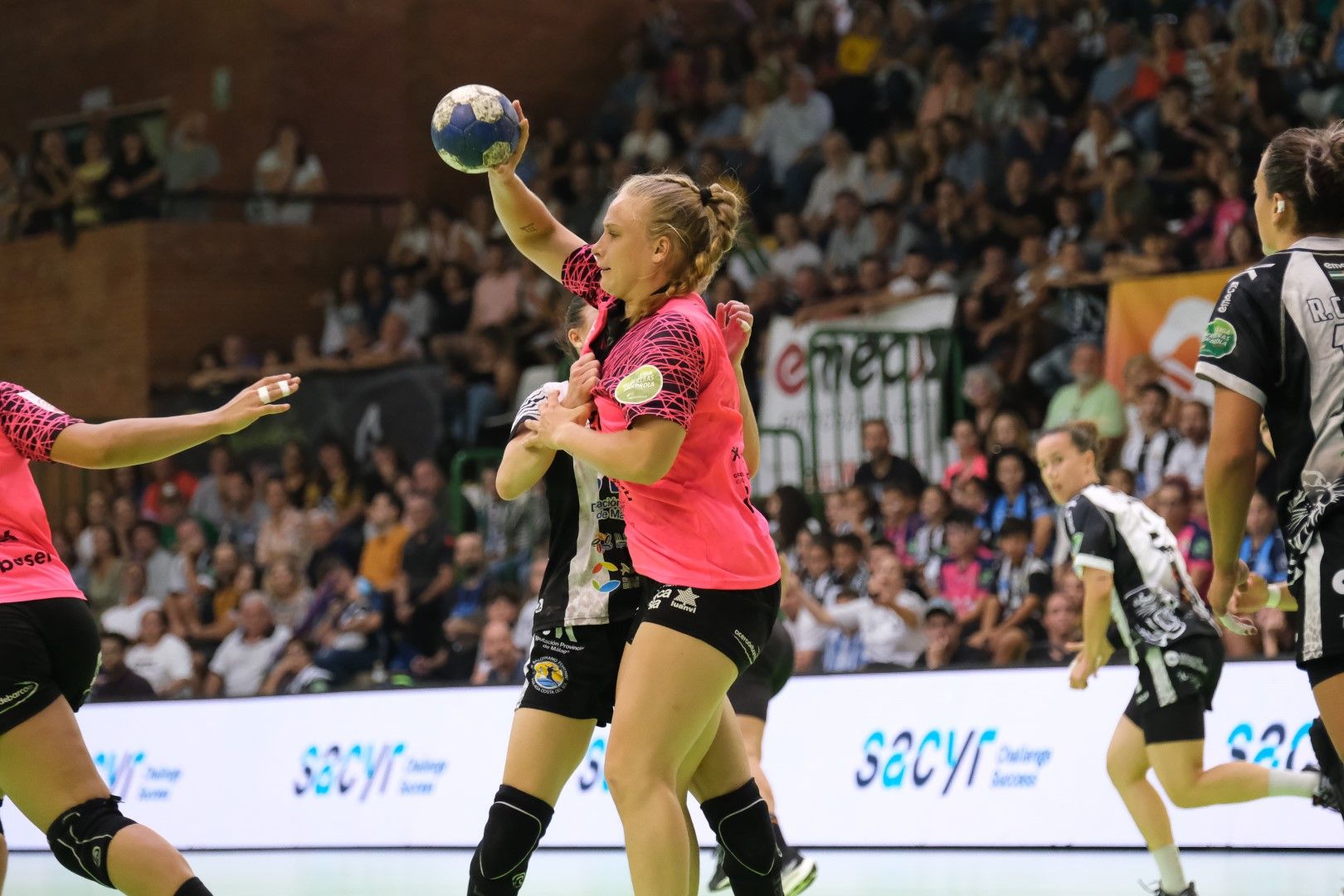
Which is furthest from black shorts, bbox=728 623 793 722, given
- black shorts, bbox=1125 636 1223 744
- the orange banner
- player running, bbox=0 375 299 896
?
the orange banner

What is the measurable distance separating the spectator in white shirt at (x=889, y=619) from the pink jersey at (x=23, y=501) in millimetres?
6559

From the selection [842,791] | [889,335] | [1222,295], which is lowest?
[842,791]

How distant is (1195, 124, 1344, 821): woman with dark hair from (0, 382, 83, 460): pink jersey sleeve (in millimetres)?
3024

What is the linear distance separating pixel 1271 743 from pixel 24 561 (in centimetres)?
608

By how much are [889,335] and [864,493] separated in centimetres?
149

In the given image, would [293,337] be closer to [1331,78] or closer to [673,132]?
[673,132]

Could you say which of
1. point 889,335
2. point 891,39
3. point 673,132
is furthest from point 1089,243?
point 673,132

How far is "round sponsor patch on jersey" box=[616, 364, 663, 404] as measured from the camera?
4.32 metres

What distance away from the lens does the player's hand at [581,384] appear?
4.52 meters

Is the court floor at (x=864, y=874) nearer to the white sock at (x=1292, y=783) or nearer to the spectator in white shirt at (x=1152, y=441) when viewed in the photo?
the white sock at (x=1292, y=783)

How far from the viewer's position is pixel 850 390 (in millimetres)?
13898

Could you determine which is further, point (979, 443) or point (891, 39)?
point (891, 39)

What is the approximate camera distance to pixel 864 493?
40.6 feet

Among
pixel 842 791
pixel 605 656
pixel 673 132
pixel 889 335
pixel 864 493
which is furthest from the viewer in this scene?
pixel 673 132
